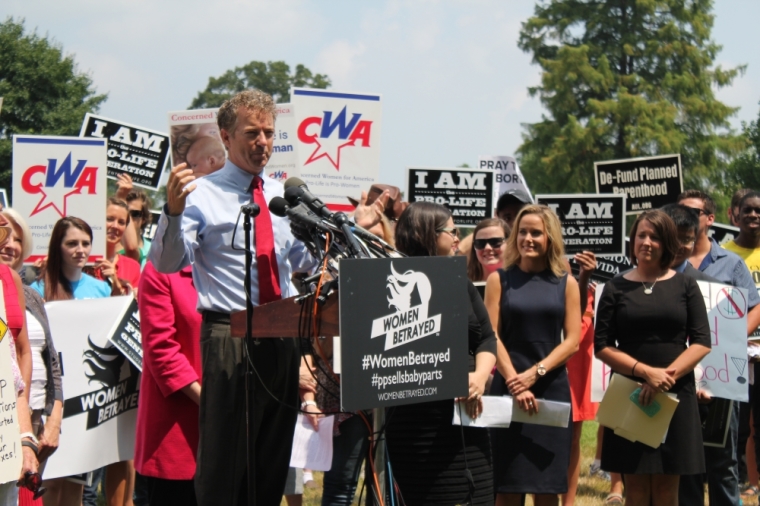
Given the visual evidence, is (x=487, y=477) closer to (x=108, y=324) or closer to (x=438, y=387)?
(x=438, y=387)

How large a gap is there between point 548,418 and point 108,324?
9.33 ft

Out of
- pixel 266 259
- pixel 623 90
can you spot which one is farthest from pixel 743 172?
pixel 266 259

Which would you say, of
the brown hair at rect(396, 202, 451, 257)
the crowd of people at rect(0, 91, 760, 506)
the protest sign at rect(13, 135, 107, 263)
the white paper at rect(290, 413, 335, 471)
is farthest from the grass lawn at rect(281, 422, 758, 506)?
the brown hair at rect(396, 202, 451, 257)

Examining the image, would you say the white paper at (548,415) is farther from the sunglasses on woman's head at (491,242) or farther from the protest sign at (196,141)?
the protest sign at (196,141)

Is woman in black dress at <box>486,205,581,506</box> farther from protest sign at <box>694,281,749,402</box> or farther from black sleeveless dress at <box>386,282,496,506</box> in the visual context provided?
protest sign at <box>694,281,749,402</box>

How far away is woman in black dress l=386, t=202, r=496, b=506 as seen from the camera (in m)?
4.62

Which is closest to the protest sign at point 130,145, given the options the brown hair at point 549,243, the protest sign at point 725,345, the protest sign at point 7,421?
the brown hair at point 549,243

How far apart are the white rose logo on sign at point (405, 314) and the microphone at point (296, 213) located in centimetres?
39

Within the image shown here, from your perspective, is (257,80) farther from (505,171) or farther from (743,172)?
(505,171)

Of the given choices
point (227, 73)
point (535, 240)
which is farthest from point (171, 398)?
point (227, 73)

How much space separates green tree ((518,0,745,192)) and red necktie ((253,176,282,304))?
38.5 meters

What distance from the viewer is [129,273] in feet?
25.8

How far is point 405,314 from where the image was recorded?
3.46m

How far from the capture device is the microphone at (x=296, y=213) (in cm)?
368
